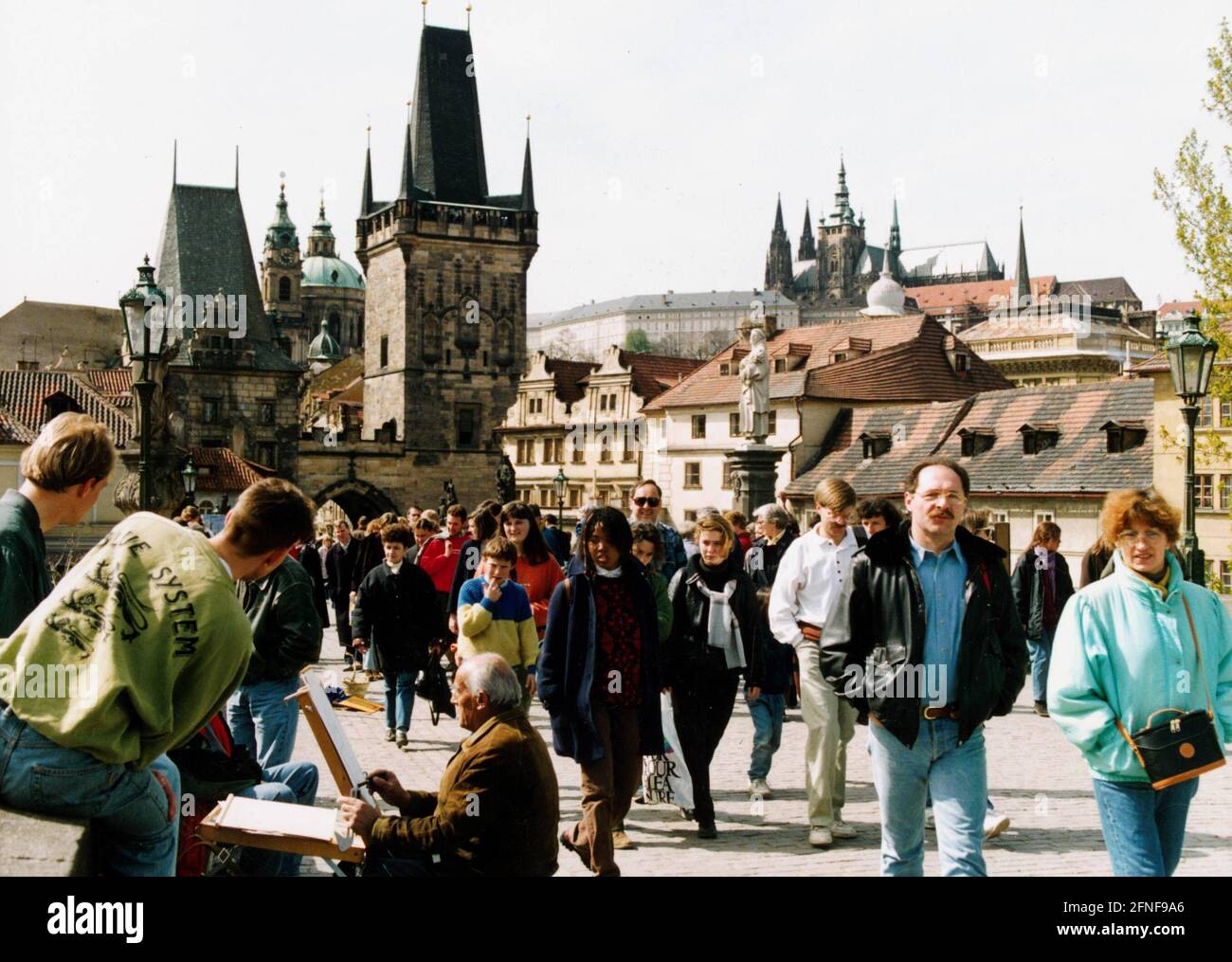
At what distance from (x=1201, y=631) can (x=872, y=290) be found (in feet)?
290

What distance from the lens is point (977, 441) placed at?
38.0 m

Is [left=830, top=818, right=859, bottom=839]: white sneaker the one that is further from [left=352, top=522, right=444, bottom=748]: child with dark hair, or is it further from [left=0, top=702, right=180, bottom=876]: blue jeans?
[left=0, top=702, right=180, bottom=876]: blue jeans

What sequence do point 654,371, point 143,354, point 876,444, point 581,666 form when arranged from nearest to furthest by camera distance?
point 581,666
point 143,354
point 876,444
point 654,371

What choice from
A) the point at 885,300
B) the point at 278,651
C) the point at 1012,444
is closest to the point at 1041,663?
the point at 278,651

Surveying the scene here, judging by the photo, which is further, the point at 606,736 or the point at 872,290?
the point at 872,290

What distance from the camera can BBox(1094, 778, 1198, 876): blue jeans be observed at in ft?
14.5

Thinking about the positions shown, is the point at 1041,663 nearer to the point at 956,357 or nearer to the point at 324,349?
the point at 956,357

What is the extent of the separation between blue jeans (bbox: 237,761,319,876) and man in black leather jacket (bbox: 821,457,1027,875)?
1942 millimetres

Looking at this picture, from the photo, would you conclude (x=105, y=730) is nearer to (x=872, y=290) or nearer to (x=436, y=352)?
(x=436, y=352)

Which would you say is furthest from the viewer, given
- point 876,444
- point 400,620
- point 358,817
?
point 876,444

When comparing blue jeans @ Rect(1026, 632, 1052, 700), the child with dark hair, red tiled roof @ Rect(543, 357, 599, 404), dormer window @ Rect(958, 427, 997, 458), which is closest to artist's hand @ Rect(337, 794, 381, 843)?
the child with dark hair

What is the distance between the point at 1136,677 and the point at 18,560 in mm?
3404
